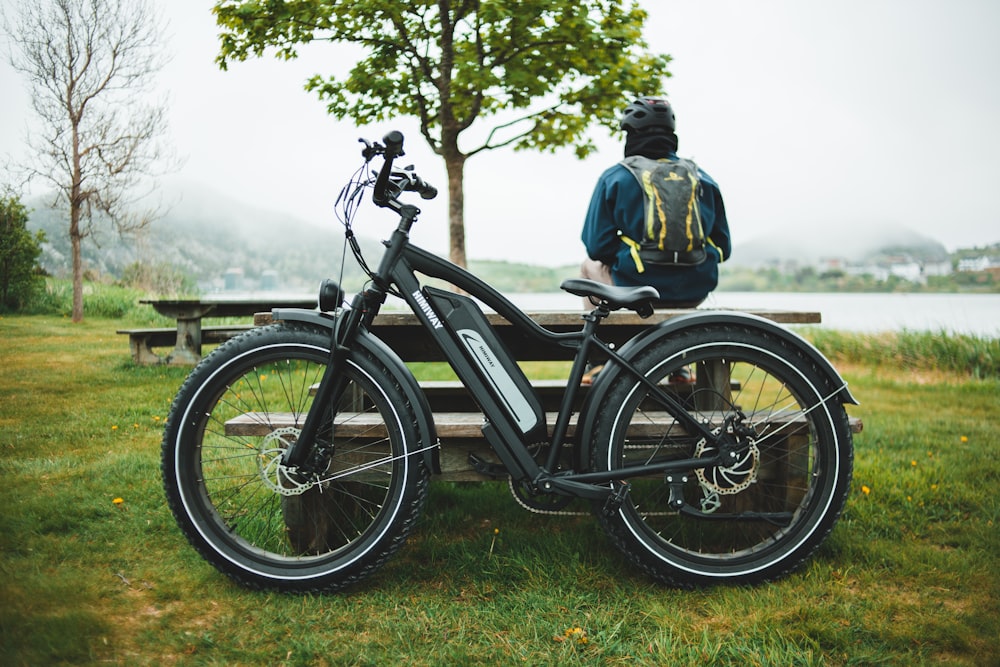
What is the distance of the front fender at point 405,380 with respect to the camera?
2.12 meters

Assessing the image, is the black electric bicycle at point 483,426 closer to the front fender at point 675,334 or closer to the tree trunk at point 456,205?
the front fender at point 675,334

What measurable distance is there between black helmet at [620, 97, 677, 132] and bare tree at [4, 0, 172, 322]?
2957mm

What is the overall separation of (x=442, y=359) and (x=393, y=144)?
849mm

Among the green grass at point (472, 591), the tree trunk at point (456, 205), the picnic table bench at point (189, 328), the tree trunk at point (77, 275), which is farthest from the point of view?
the tree trunk at point (456, 205)

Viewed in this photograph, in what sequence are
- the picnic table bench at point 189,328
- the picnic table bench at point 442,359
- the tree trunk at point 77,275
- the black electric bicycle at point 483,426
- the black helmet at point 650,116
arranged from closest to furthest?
the black electric bicycle at point 483,426 < the picnic table bench at point 442,359 < the black helmet at point 650,116 < the tree trunk at point 77,275 < the picnic table bench at point 189,328

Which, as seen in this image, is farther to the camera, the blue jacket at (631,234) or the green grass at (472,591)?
the blue jacket at (631,234)

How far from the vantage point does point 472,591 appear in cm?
220

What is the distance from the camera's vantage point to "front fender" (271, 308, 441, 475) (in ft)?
6.96

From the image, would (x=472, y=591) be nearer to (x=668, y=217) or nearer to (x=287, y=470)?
(x=287, y=470)

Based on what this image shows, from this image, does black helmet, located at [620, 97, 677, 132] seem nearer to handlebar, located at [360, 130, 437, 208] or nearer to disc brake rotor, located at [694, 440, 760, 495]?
handlebar, located at [360, 130, 437, 208]

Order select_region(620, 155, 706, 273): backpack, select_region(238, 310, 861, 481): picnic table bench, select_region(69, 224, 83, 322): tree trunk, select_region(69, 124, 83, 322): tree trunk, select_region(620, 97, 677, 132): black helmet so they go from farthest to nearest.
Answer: select_region(69, 224, 83, 322): tree trunk
select_region(69, 124, 83, 322): tree trunk
select_region(620, 97, 677, 132): black helmet
select_region(620, 155, 706, 273): backpack
select_region(238, 310, 861, 481): picnic table bench

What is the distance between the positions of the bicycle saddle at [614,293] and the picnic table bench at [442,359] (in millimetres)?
215

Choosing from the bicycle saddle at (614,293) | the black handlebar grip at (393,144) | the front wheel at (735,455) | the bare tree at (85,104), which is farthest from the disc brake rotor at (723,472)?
the bare tree at (85,104)

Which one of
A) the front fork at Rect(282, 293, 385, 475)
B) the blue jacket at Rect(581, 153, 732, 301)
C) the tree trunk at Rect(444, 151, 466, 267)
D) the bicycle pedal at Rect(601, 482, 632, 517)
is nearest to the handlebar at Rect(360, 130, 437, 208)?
the front fork at Rect(282, 293, 385, 475)
